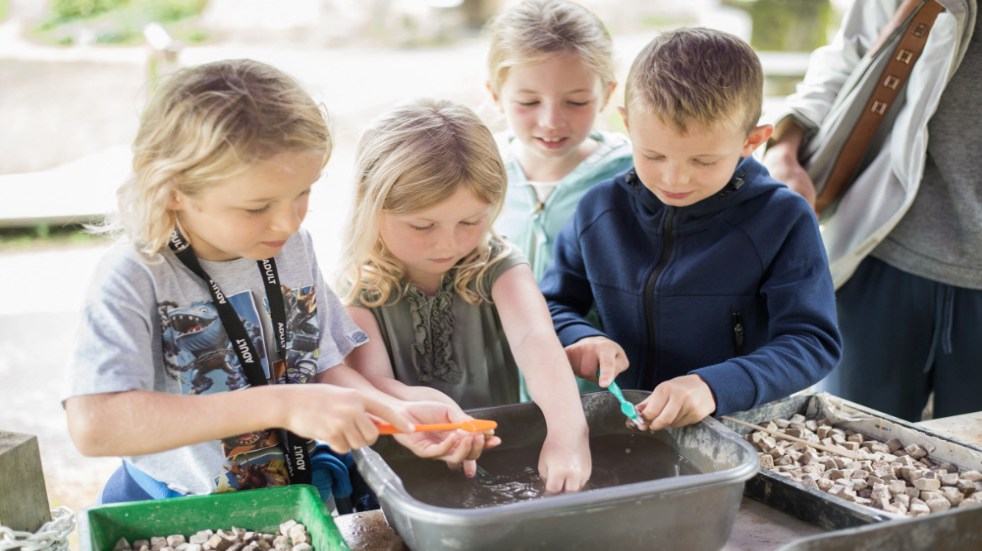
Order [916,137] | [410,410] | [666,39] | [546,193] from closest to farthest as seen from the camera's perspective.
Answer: [410,410] < [666,39] < [916,137] < [546,193]

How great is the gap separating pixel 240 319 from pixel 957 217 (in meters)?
1.65

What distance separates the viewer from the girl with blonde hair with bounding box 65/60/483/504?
105cm

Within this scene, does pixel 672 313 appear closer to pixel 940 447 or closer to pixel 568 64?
pixel 940 447

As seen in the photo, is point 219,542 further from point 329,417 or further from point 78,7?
point 78,7

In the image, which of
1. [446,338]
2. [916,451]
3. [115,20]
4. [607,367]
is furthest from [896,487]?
[115,20]

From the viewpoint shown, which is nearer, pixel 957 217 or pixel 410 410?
pixel 410 410

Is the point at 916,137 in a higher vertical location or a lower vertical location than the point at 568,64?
lower

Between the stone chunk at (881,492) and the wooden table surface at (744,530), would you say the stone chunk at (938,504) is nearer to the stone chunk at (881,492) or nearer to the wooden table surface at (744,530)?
the stone chunk at (881,492)

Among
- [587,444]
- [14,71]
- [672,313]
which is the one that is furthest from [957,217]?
[14,71]

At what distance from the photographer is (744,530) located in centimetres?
123

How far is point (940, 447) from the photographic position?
141 cm

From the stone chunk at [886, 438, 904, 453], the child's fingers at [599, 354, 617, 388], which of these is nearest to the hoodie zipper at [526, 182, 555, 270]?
the child's fingers at [599, 354, 617, 388]

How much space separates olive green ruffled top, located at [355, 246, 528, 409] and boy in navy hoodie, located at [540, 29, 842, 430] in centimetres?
18

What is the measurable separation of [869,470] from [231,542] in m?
→ 1.10
